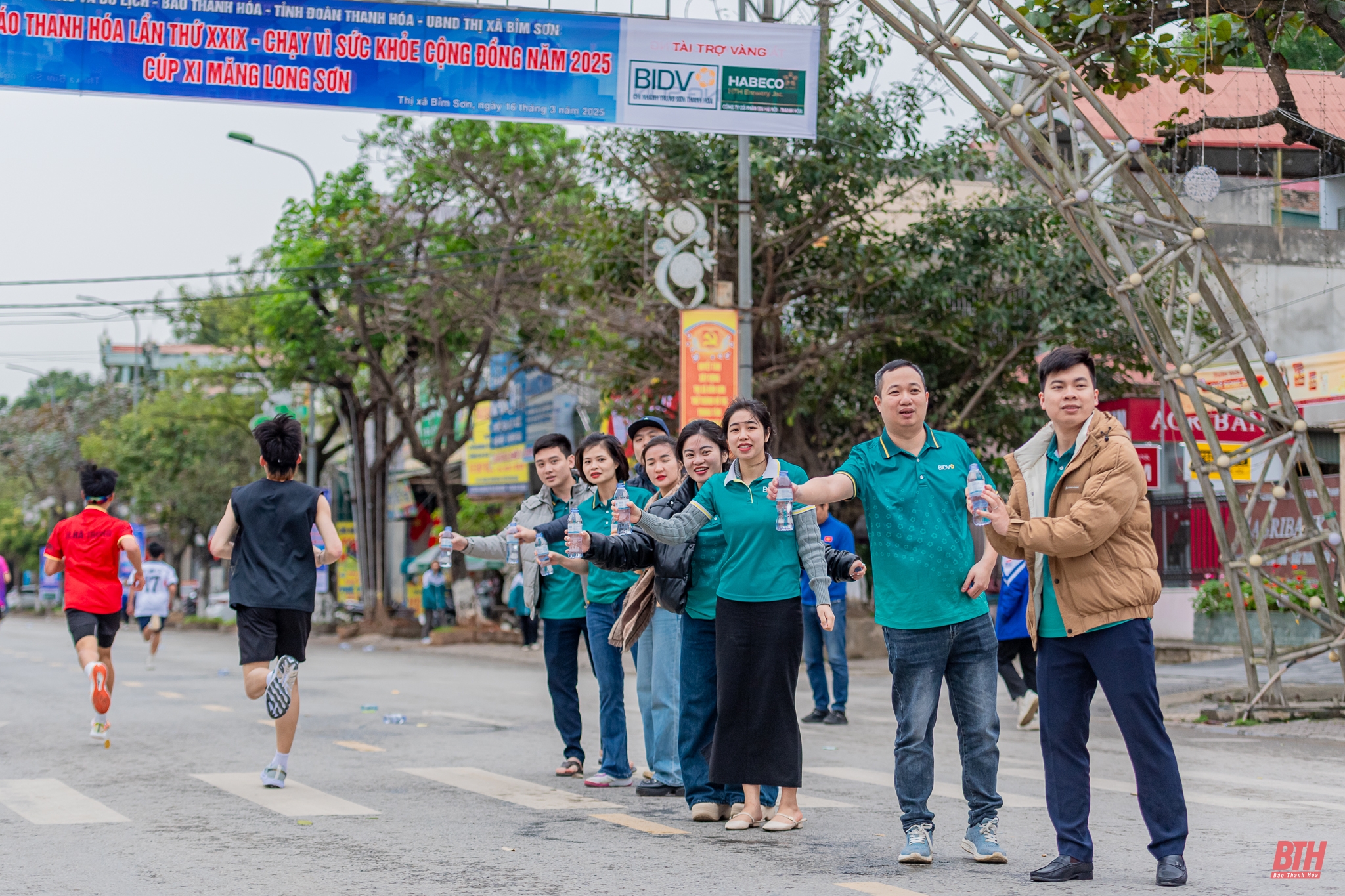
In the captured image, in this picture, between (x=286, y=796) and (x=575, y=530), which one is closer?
(x=575, y=530)

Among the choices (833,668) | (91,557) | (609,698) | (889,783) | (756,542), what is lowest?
(889,783)

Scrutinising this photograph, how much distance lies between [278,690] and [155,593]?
13.7 meters

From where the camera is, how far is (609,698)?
8.11m

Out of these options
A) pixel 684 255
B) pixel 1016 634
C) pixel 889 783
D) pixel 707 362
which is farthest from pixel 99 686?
pixel 684 255

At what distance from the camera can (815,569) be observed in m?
6.34

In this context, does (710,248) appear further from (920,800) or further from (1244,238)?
(920,800)

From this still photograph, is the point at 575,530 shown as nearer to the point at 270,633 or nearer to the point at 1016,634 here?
the point at 270,633

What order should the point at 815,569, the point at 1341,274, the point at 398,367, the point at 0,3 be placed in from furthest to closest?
1. the point at 398,367
2. the point at 1341,274
3. the point at 0,3
4. the point at 815,569

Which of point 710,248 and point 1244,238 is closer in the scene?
point 1244,238

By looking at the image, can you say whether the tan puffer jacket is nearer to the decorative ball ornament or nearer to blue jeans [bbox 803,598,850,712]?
blue jeans [bbox 803,598,850,712]

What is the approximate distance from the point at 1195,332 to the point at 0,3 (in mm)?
13808

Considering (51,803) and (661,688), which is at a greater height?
(661,688)

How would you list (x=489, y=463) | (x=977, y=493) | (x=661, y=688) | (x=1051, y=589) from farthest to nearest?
(x=489, y=463), (x=661, y=688), (x=1051, y=589), (x=977, y=493)

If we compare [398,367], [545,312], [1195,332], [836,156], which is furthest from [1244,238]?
[398,367]
